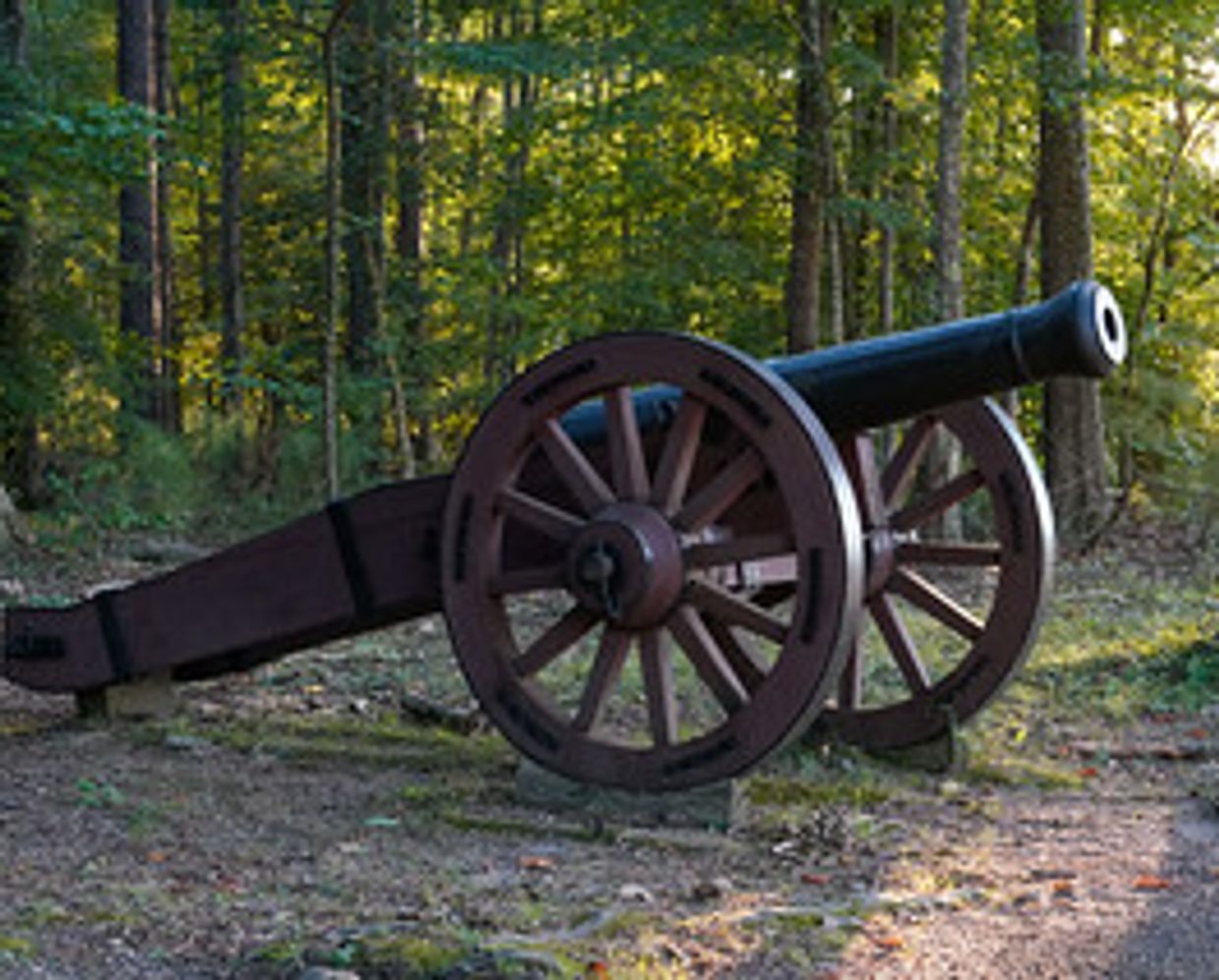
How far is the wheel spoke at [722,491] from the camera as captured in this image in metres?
5.58

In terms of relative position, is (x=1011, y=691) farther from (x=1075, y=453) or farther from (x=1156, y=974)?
(x=1075, y=453)

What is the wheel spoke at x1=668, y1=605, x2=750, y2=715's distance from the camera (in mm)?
5551

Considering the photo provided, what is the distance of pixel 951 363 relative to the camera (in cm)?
594

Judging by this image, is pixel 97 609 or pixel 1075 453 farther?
pixel 1075 453

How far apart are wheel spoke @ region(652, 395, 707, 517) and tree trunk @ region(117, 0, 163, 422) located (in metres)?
12.2

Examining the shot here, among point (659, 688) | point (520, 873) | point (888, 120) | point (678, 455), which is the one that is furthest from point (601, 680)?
point (888, 120)

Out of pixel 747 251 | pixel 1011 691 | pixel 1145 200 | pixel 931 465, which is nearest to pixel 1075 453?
pixel 931 465

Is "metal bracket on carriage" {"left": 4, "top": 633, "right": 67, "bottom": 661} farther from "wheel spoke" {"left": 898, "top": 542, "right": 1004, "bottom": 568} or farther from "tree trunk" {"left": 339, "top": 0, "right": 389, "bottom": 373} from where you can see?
"tree trunk" {"left": 339, "top": 0, "right": 389, "bottom": 373}

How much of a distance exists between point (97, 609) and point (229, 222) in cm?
1383

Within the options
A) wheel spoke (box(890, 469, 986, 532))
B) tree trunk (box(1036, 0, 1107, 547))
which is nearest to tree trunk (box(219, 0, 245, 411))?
tree trunk (box(1036, 0, 1107, 547))

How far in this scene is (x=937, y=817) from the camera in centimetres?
605

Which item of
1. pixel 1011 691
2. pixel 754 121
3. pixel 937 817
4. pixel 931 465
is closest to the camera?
pixel 937 817

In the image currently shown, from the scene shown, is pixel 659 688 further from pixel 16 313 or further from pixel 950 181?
pixel 16 313

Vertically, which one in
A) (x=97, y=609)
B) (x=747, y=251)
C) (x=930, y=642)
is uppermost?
(x=747, y=251)
